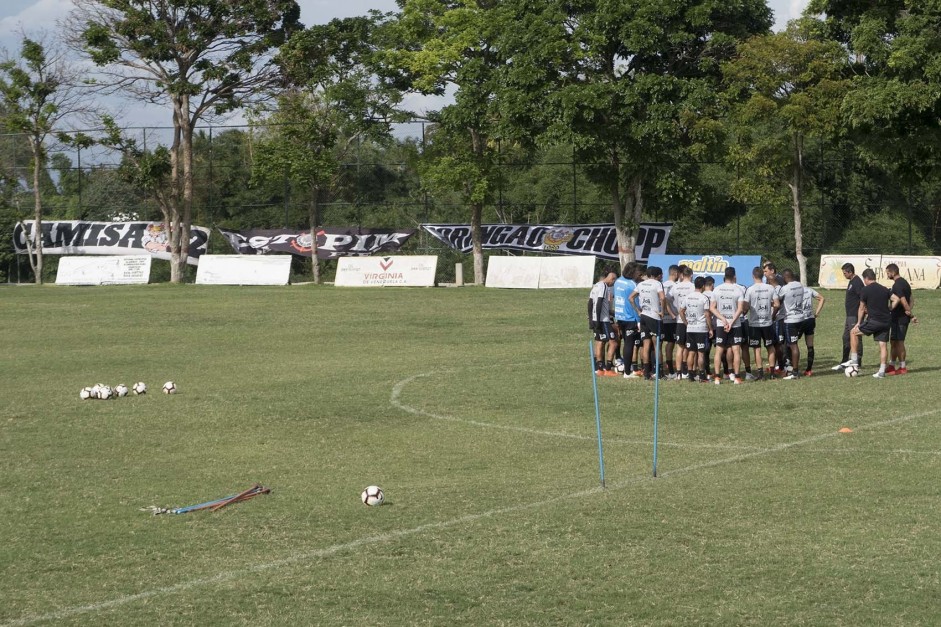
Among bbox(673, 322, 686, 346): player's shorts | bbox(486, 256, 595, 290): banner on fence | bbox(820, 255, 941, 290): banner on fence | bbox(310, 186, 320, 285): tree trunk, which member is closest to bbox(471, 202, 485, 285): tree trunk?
bbox(486, 256, 595, 290): banner on fence

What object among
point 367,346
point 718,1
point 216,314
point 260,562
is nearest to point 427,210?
point 718,1

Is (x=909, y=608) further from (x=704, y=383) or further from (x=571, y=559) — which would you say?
(x=704, y=383)

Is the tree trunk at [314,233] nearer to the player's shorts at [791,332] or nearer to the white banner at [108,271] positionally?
the white banner at [108,271]

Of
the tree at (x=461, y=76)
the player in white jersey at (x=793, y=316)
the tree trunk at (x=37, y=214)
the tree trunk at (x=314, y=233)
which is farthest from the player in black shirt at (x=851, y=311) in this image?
the tree trunk at (x=37, y=214)

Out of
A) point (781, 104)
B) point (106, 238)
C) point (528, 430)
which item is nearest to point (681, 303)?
point (528, 430)

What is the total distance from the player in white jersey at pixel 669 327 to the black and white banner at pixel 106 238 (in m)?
38.6

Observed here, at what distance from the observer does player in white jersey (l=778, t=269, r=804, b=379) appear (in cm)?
1959

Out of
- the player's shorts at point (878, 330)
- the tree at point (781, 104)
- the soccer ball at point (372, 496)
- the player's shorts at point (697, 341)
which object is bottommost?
the soccer ball at point (372, 496)

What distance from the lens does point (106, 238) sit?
5522 centimetres

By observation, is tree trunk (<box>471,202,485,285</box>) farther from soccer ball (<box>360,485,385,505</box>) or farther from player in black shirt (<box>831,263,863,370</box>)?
soccer ball (<box>360,485,385,505</box>)

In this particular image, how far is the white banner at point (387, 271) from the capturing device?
4572 cm

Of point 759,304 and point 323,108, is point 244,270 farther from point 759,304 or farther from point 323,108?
point 759,304

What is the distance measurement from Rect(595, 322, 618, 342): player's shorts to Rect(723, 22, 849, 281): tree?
853 inches

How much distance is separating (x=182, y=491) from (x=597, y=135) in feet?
112
